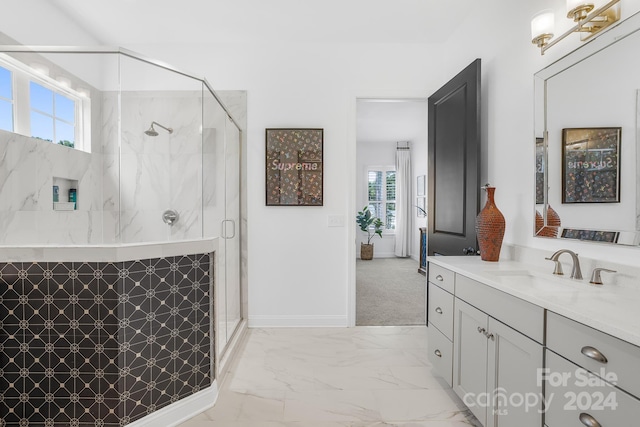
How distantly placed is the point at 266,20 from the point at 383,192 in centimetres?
527

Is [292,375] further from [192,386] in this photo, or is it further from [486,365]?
[486,365]

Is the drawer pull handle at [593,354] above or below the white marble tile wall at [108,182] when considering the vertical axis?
below

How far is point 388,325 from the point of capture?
125 inches

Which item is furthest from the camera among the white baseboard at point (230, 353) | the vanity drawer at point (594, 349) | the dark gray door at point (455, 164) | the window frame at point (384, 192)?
the window frame at point (384, 192)

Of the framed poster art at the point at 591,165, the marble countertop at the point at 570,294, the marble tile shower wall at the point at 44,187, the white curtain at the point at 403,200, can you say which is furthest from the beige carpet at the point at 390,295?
the marble tile shower wall at the point at 44,187

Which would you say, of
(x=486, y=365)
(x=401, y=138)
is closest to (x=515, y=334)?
(x=486, y=365)

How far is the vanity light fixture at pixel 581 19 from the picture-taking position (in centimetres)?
139

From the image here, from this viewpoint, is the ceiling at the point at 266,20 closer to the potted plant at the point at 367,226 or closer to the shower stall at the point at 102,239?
the shower stall at the point at 102,239

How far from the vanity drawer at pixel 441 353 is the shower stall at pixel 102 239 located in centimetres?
144

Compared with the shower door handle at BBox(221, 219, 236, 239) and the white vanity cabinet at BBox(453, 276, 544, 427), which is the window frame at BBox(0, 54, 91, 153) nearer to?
Answer: the shower door handle at BBox(221, 219, 236, 239)

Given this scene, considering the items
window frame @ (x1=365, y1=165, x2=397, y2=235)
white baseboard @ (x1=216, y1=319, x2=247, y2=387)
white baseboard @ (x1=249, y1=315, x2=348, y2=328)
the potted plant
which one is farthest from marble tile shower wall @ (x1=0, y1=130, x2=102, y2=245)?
window frame @ (x1=365, y1=165, x2=397, y2=235)

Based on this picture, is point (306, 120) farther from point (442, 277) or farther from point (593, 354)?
point (593, 354)

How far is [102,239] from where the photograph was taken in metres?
1.61

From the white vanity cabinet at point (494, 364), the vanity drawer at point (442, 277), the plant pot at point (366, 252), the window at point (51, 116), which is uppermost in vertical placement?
the window at point (51, 116)
